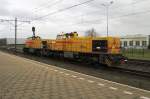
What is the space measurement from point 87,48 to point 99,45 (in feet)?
5.15

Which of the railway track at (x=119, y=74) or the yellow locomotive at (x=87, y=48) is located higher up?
the yellow locomotive at (x=87, y=48)

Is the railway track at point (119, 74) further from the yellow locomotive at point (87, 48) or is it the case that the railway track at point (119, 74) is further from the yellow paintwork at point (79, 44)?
the yellow paintwork at point (79, 44)

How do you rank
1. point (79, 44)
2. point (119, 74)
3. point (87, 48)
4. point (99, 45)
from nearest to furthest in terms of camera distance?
point (119, 74) → point (99, 45) → point (87, 48) → point (79, 44)

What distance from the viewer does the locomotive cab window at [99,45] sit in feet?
77.2

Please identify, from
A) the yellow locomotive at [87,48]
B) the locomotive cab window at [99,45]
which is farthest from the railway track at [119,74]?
the locomotive cab window at [99,45]

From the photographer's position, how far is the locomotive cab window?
2353cm

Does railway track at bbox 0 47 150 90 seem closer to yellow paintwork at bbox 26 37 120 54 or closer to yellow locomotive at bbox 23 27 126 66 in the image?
yellow locomotive at bbox 23 27 126 66

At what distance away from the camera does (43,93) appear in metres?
10.3

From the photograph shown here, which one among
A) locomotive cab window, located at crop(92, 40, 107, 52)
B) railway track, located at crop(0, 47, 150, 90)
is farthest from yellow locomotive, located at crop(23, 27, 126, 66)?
railway track, located at crop(0, 47, 150, 90)

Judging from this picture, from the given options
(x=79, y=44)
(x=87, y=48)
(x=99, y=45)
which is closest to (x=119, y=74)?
(x=99, y=45)

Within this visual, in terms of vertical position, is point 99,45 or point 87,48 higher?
point 99,45

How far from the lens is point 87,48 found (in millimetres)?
25297

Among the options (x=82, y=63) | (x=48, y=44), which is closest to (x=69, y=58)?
(x=82, y=63)

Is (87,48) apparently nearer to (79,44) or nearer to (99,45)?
(99,45)
